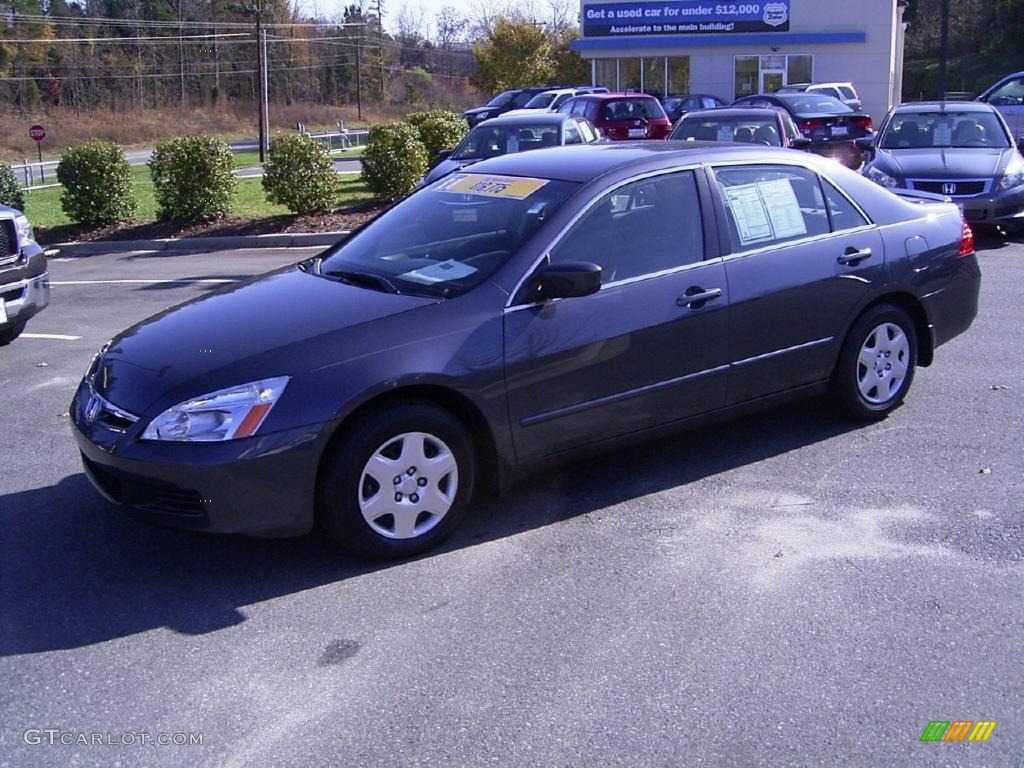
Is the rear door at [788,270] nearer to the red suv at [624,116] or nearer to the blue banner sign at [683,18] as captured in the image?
the red suv at [624,116]

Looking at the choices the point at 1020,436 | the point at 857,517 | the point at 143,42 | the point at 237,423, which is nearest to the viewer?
the point at 237,423

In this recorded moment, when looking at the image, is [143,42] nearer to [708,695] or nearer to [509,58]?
[509,58]

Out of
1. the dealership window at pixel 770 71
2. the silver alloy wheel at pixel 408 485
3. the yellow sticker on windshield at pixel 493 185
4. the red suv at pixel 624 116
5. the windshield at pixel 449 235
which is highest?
the dealership window at pixel 770 71

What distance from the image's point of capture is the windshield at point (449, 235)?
509 cm

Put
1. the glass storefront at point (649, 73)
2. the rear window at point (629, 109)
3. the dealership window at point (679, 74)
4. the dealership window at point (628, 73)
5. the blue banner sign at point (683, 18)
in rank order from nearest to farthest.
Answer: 1. the rear window at point (629, 109)
2. the blue banner sign at point (683, 18)
3. the dealership window at point (679, 74)
4. the glass storefront at point (649, 73)
5. the dealership window at point (628, 73)

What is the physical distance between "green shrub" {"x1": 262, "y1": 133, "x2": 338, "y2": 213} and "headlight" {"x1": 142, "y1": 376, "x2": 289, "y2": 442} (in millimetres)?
11700

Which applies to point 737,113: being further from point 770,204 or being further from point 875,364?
point 770,204

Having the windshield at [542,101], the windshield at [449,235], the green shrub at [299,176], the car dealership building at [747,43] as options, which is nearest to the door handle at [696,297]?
the windshield at [449,235]

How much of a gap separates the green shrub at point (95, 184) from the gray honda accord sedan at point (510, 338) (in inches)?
438

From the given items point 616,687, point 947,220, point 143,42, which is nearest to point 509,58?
point 143,42

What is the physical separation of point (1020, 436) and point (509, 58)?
44.5 meters

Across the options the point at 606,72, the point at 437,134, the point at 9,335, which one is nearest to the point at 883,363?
the point at 9,335

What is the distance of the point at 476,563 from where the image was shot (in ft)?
15.3

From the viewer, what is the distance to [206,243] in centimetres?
1487
